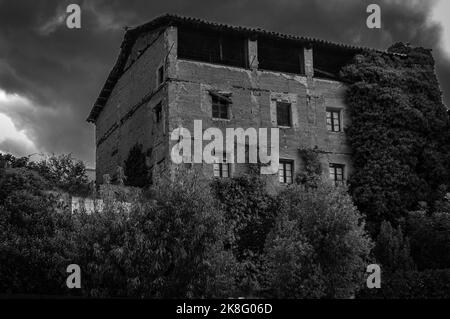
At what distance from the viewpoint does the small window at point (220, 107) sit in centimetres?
3072

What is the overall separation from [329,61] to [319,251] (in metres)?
13.8

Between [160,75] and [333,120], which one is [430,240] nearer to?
[333,120]

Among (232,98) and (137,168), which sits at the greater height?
(232,98)

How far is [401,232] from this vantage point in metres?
28.6

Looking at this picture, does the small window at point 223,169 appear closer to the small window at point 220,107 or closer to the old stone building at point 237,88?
the old stone building at point 237,88

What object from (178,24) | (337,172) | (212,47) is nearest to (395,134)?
(337,172)

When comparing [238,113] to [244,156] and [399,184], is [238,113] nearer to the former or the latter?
[244,156]

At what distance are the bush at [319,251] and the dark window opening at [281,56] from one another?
33.8ft

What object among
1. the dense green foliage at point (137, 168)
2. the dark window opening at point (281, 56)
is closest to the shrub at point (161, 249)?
the dense green foliage at point (137, 168)

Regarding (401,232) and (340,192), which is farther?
(401,232)

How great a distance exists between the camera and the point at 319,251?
22.7 metres
